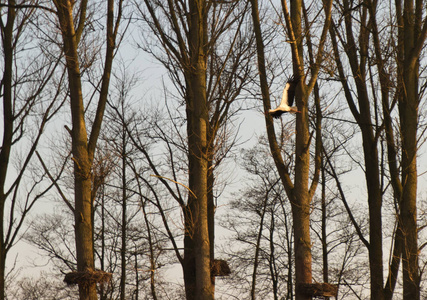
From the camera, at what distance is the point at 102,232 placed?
18594mm

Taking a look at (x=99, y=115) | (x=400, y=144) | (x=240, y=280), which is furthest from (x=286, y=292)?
(x=99, y=115)

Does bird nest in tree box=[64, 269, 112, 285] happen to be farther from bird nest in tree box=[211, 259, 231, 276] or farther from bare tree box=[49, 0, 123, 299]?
bird nest in tree box=[211, 259, 231, 276]

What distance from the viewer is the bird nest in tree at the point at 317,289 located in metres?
6.68

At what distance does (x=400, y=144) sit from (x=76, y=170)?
16.5 feet

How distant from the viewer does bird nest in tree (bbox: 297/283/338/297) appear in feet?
21.9

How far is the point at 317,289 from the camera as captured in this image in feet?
21.9

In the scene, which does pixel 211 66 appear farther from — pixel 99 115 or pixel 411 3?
pixel 411 3

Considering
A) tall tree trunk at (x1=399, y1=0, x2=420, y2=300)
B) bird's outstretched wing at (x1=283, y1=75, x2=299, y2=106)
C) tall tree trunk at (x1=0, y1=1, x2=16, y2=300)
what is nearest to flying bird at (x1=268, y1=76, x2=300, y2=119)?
bird's outstretched wing at (x1=283, y1=75, x2=299, y2=106)

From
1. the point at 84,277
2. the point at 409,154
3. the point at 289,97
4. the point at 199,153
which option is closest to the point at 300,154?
the point at 289,97

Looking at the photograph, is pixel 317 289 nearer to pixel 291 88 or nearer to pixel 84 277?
pixel 291 88

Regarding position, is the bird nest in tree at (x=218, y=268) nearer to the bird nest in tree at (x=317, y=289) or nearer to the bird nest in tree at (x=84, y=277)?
the bird nest in tree at (x=84, y=277)

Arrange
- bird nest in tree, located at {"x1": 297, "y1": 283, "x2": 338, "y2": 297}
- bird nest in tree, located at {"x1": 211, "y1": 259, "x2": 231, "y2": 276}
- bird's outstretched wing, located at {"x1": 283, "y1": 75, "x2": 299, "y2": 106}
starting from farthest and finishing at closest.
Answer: bird nest in tree, located at {"x1": 211, "y1": 259, "x2": 231, "y2": 276}, bird's outstretched wing, located at {"x1": 283, "y1": 75, "x2": 299, "y2": 106}, bird nest in tree, located at {"x1": 297, "y1": 283, "x2": 338, "y2": 297}

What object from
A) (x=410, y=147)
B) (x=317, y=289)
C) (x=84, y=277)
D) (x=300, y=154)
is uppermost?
(x=410, y=147)

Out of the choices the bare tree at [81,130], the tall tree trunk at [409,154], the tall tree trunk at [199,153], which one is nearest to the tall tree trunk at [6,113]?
the bare tree at [81,130]
